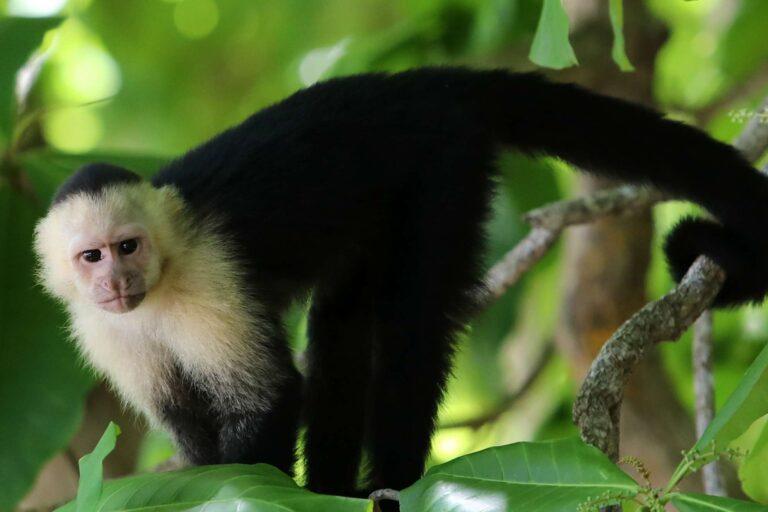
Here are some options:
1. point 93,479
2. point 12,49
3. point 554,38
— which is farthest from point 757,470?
point 12,49

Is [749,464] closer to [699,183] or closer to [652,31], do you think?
[699,183]

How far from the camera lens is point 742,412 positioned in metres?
1.36

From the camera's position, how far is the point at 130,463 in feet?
10.3

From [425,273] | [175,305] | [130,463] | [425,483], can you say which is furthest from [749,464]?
[130,463]

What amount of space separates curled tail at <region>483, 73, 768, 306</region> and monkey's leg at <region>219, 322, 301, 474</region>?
2.59ft

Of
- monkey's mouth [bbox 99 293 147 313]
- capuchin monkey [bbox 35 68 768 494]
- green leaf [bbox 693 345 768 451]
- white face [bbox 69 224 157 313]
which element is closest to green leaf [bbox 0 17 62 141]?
capuchin monkey [bbox 35 68 768 494]

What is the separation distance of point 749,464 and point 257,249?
1.29 metres

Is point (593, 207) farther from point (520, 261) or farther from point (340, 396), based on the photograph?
point (340, 396)

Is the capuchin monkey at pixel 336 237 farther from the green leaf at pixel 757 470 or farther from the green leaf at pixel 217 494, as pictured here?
the green leaf at pixel 757 470

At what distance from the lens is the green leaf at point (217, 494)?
145cm

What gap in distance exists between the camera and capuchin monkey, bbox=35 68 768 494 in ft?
7.54

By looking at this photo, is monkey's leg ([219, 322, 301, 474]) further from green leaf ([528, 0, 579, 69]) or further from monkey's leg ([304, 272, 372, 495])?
green leaf ([528, 0, 579, 69])

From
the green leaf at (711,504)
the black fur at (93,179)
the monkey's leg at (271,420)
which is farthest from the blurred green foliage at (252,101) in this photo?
the green leaf at (711,504)

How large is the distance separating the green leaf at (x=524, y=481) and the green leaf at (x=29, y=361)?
1.54 meters
